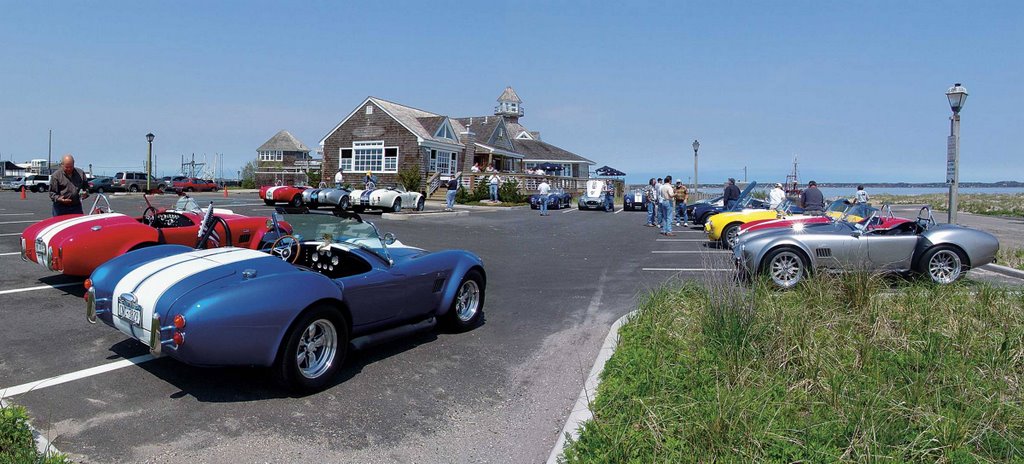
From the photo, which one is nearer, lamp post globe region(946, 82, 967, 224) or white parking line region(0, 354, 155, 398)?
white parking line region(0, 354, 155, 398)

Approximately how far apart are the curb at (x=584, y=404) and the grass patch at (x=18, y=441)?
269 cm

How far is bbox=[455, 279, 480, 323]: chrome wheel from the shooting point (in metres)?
6.89

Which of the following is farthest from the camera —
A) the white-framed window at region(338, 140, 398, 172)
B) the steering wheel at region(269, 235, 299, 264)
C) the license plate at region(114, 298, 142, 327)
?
the white-framed window at region(338, 140, 398, 172)

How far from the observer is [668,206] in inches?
727

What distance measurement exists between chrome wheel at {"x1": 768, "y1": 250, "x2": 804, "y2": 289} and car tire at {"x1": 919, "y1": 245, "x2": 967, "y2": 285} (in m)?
1.66

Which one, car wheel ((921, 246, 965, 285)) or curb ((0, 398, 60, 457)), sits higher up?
car wheel ((921, 246, 965, 285))

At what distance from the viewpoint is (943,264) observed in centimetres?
936

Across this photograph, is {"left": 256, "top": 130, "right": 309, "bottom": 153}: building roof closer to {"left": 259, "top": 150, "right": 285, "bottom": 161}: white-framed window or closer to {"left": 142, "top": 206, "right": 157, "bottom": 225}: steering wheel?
{"left": 259, "top": 150, "right": 285, "bottom": 161}: white-framed window

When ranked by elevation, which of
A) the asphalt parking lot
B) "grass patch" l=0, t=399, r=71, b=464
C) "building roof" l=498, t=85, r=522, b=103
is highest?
"building roof" l=498, t=85, r=522, b=103

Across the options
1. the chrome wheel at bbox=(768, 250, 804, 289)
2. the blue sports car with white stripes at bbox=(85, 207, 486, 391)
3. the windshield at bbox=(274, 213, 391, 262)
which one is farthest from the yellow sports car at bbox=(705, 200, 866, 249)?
the windshield at bbox=(274, 213, 391, 262)

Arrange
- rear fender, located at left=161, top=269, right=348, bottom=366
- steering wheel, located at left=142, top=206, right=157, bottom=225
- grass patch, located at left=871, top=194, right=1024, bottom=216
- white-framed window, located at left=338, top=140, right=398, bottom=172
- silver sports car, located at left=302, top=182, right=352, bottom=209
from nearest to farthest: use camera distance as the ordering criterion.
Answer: rear fender, located at left=161, top=269, right=348, bottom=366
steering wheel, located at left=142, top=206, right=157, bottom=225
silver sports car, located at left=302, top=182, right=352, bottom=209
grass patch, located at left=871, top=194, right=1024, bottom=216
white-framed window, located at left=338, top=140, right=398, bottom=172

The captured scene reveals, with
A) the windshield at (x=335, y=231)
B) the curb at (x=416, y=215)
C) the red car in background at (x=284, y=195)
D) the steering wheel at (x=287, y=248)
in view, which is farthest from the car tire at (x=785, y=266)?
the red car in background at (x=284, y=195)

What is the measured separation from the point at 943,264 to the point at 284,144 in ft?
261

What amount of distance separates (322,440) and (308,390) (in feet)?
2.84
